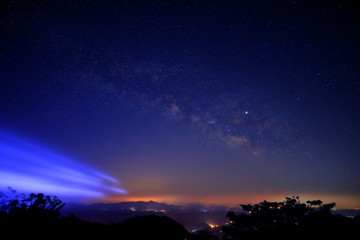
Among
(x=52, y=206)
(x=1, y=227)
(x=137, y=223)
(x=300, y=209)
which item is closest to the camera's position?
(x=1, y=227)

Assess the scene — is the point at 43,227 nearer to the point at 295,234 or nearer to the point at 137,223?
the point at 137,223

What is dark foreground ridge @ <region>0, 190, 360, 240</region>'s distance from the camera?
10.5m

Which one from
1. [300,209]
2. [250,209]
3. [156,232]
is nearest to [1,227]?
[156,232]

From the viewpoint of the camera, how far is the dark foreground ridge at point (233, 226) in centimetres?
1048

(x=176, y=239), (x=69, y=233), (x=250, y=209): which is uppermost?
(x=250, y=209)

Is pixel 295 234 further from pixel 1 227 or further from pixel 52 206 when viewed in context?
pixel 52 206

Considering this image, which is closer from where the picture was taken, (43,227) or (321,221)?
(321,221)

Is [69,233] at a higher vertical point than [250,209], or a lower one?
lower

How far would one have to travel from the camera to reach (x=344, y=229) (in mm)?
10203

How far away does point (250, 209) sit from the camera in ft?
64.4

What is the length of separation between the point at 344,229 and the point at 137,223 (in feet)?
62.2

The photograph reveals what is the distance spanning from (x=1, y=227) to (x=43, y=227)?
299 cm

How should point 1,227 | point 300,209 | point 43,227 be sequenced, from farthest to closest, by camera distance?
point 300,209
point 43,227
point 1,227

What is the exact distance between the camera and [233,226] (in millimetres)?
13094
